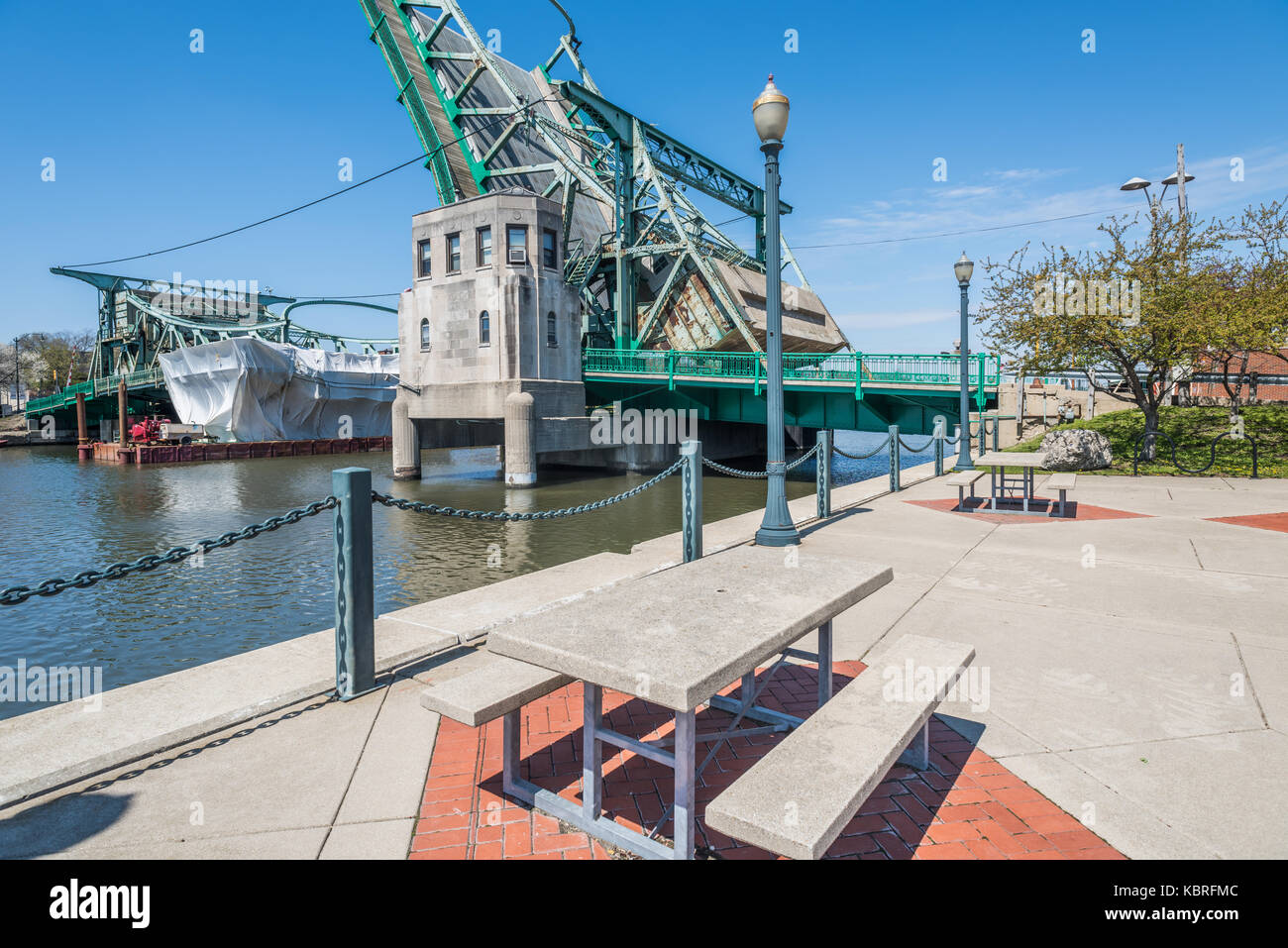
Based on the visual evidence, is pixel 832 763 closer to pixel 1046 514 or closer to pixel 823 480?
pixel 823 480

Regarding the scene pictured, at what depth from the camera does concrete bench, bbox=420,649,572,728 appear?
297cm

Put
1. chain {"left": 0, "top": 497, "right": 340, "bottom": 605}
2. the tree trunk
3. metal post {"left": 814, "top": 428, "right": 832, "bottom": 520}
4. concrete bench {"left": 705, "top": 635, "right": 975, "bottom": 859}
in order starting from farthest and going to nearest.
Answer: the tree trunk, metal post {"left": 814, "top": 428, "right": 832, "bottom": 520}, chain {"left": 0, "top": 497, "right": 340, "bottom": 605}, concrete bench {"left": 705, "top": 635, "right": 975, "bottom": 859}

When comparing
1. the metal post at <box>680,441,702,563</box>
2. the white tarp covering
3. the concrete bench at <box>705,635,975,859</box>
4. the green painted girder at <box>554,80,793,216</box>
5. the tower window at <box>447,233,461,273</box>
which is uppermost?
the green painted girder at <box>554,80,793,216</box>

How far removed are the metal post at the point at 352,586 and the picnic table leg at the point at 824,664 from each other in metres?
2.56

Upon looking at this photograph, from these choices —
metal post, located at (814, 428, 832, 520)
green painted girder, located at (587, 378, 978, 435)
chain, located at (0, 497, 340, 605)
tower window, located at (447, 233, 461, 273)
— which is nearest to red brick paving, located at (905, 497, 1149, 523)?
metal post, located at (814, 428, 832, 520)

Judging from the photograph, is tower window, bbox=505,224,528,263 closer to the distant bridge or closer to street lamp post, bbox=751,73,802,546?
street lamp post, bbox=751,73,802,546

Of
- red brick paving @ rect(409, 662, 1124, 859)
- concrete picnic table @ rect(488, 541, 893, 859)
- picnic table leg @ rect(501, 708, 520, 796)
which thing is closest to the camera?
concrete picnic table @ rect(488, 541, 893, 859)

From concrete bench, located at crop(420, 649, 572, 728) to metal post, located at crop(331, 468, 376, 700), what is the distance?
1.20 metres

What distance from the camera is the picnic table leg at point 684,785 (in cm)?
263

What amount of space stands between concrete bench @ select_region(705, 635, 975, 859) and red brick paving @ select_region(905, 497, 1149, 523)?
8.47m

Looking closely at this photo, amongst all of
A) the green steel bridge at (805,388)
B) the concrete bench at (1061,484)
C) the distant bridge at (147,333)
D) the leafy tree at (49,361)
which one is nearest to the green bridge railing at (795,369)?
the green steel bridge at (805,388)

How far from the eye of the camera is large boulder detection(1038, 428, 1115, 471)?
1775cm

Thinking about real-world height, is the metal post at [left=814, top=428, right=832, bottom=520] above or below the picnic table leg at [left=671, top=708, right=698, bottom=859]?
above

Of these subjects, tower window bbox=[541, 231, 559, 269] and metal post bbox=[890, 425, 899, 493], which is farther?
tower window bbox=[541, 231, 559, 269]
